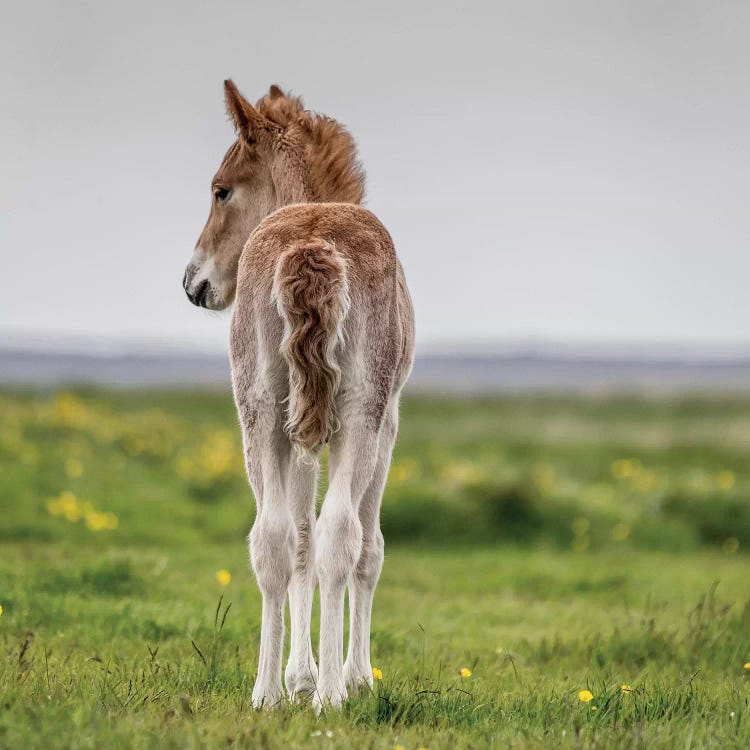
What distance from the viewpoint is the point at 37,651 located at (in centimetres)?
654

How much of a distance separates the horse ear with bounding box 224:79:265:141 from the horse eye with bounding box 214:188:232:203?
35cm

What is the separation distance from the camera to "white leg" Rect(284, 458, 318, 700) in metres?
5.43

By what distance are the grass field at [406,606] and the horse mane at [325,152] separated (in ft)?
8.44

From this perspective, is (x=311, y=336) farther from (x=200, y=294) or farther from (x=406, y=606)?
(x=406, y=606)

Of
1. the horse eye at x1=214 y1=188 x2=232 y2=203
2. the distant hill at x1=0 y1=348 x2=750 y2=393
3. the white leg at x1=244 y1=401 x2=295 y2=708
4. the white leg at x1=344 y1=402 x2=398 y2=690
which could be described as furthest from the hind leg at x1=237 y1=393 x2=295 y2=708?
the distant hill at x1=0 y1=348 x2=750 y2=393

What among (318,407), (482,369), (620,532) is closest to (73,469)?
(620,532)

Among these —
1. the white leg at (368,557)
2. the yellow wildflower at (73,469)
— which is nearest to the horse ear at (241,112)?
the white leg at (368,557)

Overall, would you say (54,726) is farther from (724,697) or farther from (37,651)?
(724,697)

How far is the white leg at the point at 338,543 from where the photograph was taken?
494cm

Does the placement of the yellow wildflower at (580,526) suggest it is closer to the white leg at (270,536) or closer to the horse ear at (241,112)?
the horse ear at (241,112)

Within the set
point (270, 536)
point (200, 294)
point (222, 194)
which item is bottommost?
point (270, 536)

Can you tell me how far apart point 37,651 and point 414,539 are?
28.0 feet

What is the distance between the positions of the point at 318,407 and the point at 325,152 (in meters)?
2.16

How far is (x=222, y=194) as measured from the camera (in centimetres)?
677
